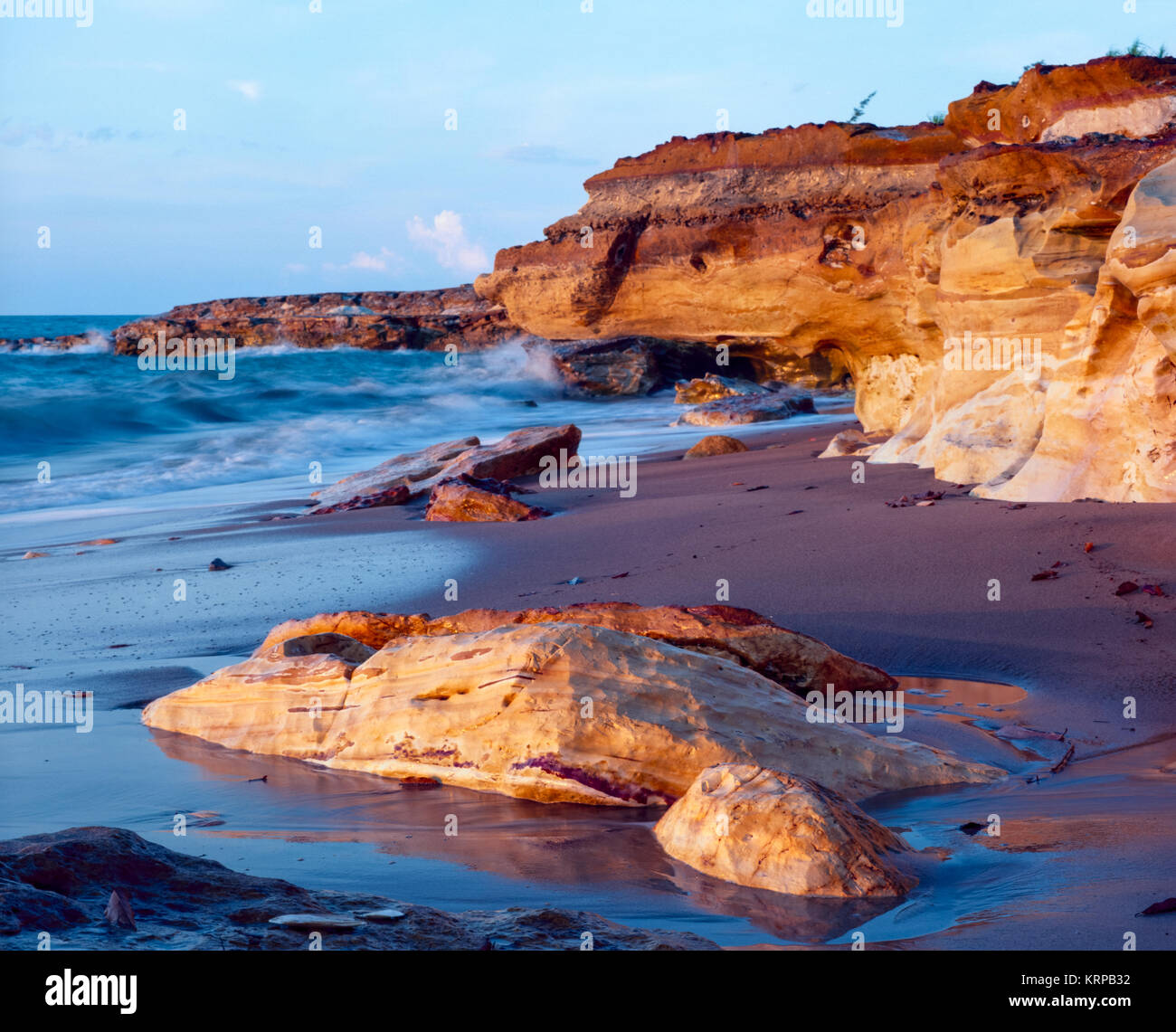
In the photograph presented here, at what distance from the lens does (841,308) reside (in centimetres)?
1090

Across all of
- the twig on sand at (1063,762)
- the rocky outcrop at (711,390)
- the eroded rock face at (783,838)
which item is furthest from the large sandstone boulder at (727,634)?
the rocky outcrop at (711,390)

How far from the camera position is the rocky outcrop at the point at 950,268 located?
5.96m

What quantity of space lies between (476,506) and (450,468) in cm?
226

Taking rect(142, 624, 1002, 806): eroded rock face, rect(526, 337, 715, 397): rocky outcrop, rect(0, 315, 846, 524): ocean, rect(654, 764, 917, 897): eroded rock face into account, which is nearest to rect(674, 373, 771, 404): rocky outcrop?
rect(0, 315, 846, 524): ocean

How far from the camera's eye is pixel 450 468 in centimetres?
1119

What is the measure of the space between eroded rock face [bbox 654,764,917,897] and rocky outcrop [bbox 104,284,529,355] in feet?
128

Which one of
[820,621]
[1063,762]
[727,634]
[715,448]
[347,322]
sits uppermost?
[347,322]

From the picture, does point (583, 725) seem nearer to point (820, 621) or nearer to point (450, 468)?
point (820, 621)

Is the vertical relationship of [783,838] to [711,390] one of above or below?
below

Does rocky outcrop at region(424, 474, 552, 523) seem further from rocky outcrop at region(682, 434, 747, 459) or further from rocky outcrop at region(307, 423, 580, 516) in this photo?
rocky outcrop at region(682, 434, 747, 459)

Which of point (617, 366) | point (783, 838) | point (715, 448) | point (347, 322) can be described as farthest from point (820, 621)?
point (347, 322)
